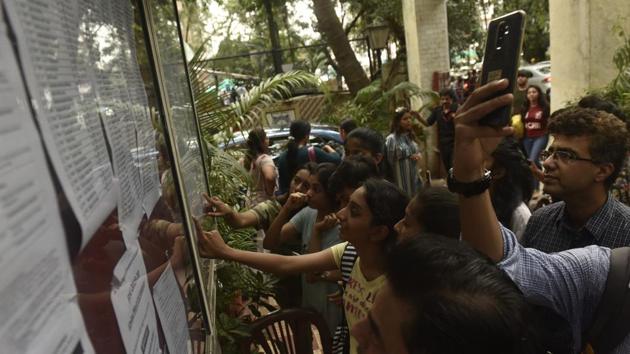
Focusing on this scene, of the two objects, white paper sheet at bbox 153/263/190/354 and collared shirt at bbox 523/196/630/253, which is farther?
collared shirt at bbox 523/196/630/253

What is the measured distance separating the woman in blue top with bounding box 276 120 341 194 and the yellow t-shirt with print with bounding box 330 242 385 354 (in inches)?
102

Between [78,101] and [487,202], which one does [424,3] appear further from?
[78,101]

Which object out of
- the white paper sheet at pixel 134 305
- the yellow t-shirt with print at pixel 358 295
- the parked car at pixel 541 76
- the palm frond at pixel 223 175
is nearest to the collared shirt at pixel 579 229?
the yellow t-shirt with print at pixel 358 295

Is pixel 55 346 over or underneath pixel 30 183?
underneath

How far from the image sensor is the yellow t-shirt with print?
1747 mm

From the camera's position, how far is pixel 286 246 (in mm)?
3074

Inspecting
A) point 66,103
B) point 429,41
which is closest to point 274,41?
point 429,41

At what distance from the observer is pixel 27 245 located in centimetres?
46

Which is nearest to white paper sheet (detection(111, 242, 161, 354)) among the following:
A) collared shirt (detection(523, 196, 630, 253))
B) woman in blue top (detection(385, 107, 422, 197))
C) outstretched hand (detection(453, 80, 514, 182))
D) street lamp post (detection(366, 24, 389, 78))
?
outstretched hand (detection(453, 80, 514, 182))

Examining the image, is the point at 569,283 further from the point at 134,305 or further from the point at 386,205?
the point at 134,305

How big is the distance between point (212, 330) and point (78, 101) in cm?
Result: 121

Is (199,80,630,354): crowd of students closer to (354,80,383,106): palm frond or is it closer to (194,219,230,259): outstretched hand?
(194,219,230,259): outstretched hand

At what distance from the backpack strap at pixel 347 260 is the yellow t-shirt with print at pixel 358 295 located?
77 millimetres

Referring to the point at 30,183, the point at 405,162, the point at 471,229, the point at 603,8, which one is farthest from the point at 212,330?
the point at 603,8
